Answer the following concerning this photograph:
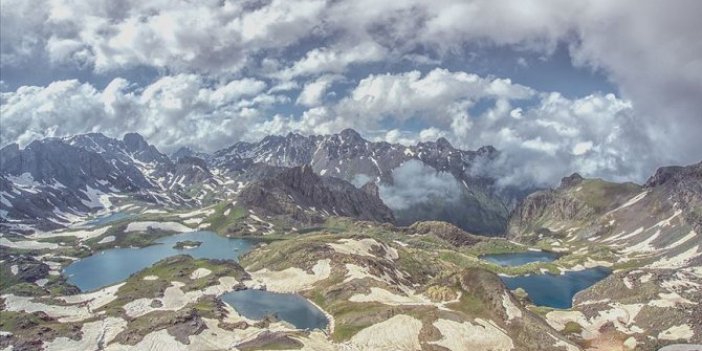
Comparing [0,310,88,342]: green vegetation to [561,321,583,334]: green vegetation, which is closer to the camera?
[0,310,88,342]: green vegetation

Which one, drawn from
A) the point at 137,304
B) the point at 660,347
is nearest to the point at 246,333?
the point at 137,304

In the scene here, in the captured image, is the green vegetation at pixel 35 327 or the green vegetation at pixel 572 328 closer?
the green vegetation at pixel 35 327

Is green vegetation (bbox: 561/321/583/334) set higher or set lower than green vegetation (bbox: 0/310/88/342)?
higher

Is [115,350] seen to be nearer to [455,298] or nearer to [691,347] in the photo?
[455,298]

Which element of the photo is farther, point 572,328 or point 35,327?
point 572,328

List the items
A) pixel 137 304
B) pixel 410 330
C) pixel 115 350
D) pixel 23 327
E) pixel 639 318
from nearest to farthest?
1. pixel 115 350
2. pixel 410 330
3. pixel 23 327
4. pixel 639 318
5. pixel 137 304

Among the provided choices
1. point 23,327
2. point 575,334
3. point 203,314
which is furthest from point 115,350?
point 575,334

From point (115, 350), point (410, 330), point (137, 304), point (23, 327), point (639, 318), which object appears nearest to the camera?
point (115, 350)

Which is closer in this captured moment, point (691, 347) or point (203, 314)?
point (691, 347)

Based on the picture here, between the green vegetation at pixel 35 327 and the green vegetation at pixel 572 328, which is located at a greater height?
the green vegetation at pixel 572 328

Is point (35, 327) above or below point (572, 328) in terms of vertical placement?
below

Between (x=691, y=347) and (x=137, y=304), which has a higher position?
(x=691, y=347)
